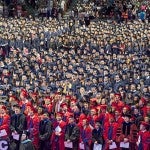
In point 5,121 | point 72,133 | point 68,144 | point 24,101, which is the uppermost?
point 24,101

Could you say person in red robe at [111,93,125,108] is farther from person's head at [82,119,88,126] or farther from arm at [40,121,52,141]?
arm at [40,121,52,141]

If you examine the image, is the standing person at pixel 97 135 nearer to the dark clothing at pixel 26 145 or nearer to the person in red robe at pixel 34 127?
the person in red robe at pixel 34 127

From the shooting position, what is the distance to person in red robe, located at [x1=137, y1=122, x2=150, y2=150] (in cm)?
1703

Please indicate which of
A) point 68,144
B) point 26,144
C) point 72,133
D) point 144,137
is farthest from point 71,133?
point 144,137

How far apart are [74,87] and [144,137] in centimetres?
497

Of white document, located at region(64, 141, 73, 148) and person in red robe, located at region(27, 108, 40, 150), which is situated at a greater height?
person in red robe, located at region(27, 108, 40, 150)

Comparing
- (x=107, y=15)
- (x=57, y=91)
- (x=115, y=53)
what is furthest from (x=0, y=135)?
(x=107, y=15)

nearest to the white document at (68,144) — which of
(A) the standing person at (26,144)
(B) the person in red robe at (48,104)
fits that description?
(A) the standing person at (26,144)

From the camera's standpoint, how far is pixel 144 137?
55.9 ft

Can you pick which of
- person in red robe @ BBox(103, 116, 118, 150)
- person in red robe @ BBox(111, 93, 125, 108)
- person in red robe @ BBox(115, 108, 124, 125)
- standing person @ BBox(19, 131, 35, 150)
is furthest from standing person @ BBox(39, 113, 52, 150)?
person in red robe @ BBox(111, 93, 125, 108)

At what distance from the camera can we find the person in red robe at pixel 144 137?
671 inches

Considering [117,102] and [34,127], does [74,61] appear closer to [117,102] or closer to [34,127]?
[117,102]

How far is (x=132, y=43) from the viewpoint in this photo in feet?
91.6

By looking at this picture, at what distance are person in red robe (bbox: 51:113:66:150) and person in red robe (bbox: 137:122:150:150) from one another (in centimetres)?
217
